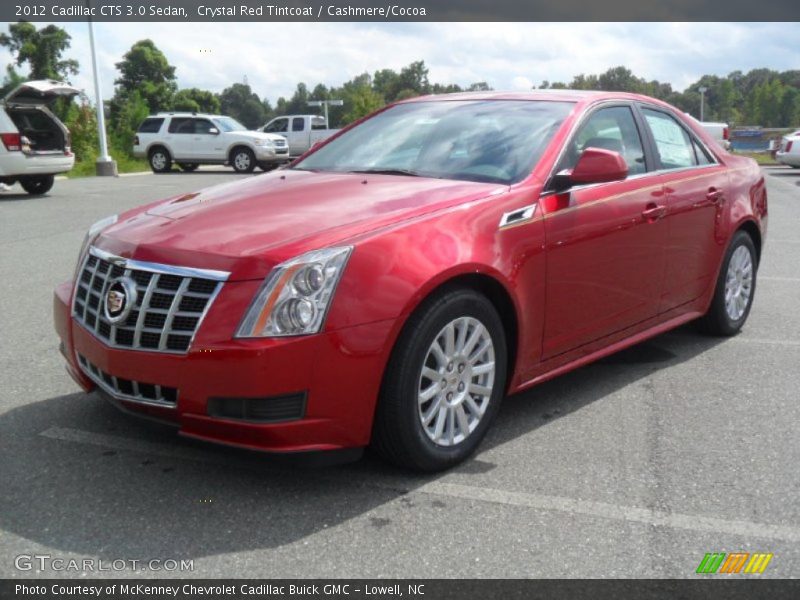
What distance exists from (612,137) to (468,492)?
2.30 m

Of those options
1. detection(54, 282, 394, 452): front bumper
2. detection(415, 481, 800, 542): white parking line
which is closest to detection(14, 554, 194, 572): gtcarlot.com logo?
detection(54, 282, 394, 452): front bumper

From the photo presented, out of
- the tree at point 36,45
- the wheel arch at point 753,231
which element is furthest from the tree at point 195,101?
the wheel arch at point 753,231

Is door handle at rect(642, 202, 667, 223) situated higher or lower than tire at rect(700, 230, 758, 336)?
higher

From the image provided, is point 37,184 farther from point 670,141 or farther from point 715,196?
point 715,196

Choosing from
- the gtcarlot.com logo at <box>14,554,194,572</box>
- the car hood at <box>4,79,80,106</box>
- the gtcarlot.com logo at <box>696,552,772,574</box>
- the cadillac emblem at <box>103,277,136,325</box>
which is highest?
the car hood at <box>4,79,80,106</box>

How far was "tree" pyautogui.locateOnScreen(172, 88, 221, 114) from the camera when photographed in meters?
85.3

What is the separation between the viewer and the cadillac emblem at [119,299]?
3.37 metres

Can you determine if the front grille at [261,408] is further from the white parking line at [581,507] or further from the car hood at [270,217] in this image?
the white parking line at [581,507]

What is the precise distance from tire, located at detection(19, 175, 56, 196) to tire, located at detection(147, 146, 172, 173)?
11.8m

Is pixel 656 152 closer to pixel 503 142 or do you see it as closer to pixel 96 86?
pixel 503 142

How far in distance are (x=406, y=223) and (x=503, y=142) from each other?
→ 113 cm

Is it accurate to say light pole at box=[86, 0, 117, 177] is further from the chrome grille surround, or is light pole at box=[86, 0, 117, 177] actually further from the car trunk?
the chrome grille surround
